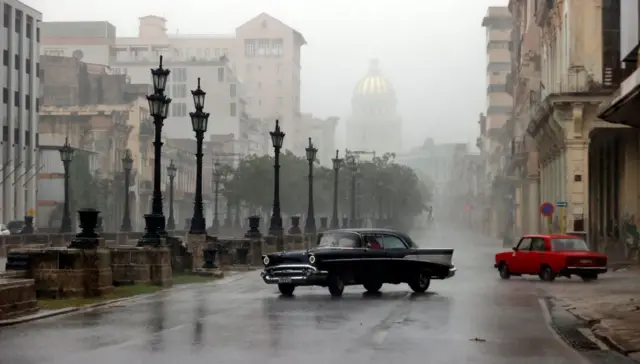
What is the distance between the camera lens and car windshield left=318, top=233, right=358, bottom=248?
2512cm

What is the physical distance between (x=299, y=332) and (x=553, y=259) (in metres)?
18.3

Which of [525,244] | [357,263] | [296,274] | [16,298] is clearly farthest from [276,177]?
[16,298]

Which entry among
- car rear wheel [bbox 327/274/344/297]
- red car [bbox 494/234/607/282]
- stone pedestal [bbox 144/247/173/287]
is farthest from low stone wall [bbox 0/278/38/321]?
red car [bbox 494/234/607/282]

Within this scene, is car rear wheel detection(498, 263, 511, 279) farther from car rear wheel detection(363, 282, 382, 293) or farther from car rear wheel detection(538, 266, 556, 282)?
car rear wheel detection(363, 282, 382, 293)

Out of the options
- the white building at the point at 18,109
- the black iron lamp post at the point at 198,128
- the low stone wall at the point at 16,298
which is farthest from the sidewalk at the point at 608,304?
the white building at the point at 18,109

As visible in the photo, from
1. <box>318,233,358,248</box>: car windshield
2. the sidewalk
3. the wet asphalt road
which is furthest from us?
<box>318,233,358,248</box>: car windshield

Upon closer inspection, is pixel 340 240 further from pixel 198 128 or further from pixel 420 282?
pixel 198 128

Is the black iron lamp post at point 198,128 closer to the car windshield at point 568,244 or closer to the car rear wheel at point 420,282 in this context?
the car windshield at point 568,244

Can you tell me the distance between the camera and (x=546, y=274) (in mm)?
33031

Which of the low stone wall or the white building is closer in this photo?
the low stone wall

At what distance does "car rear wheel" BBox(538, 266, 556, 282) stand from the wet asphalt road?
7781 millimetres

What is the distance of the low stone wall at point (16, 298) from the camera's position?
58.7ft

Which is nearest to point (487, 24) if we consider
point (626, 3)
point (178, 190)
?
point (178, 190)

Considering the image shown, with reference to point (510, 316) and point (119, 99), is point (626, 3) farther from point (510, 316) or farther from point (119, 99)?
point (119, 99)
